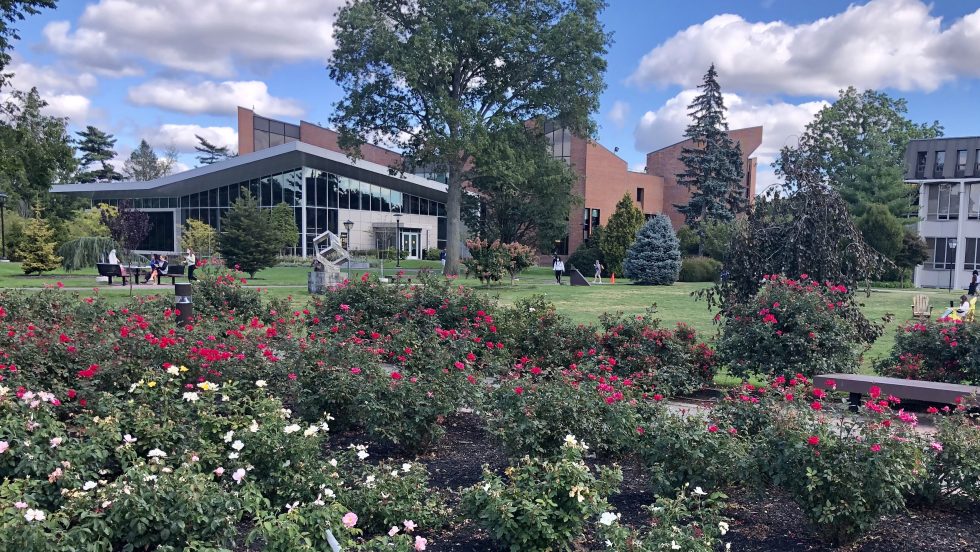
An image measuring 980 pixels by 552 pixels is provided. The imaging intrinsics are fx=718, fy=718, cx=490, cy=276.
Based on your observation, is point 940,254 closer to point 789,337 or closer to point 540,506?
point 789,337

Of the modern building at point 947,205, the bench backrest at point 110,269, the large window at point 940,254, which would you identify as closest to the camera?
the bench backrest at point 110,269

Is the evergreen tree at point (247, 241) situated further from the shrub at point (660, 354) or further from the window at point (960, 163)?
A: the window at point (960, 163)

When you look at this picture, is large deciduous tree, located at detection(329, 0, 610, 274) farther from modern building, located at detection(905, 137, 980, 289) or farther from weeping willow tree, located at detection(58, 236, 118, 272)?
modern building, located at detection(905, 137, 980, 289)

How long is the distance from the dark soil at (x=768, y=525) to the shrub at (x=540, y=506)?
0.29 m

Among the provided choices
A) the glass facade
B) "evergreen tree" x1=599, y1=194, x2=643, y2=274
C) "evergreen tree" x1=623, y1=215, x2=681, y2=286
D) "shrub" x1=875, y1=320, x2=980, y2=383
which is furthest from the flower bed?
the glass facade

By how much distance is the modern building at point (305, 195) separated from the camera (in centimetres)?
4483

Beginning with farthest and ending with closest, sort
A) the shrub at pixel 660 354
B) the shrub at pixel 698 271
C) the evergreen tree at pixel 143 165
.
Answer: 1. the evergreen tree at pixel 143 165
2. the shrub at pixel 698 271
3. the shrub at pixel 660 354

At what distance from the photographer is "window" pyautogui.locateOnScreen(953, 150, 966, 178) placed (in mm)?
43781

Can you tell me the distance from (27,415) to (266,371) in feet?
6.69

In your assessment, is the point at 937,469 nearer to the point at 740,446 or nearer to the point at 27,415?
the point at 740,446

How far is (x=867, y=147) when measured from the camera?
49469 millimetres

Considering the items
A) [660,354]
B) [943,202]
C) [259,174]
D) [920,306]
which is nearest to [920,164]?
[943,202]

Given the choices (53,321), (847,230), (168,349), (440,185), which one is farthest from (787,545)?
(440,185)

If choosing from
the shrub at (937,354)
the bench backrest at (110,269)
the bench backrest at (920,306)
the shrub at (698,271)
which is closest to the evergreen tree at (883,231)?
the shrub at (698,271)
